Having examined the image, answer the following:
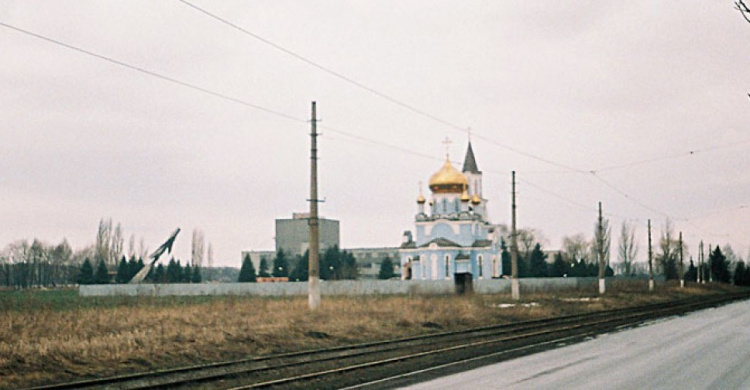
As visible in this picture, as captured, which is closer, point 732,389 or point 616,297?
point 732,389

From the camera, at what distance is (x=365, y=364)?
19.5 metres

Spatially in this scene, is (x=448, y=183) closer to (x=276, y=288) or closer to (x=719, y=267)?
(x=276, y=288)

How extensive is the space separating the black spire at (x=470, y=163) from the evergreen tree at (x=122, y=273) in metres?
43.2

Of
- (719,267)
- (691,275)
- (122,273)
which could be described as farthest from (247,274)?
(719,267)

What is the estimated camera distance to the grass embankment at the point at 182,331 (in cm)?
1859

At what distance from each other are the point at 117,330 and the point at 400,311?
45.2 ft

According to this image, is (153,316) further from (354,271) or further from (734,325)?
(354,271)

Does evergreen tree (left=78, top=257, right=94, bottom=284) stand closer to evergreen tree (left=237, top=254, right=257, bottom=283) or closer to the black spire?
evergreen tree (left=237, top=254, right=257, bottom=283)

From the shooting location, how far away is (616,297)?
203 ft

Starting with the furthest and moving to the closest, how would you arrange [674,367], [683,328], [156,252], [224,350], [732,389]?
1. [156,252]
2. [683,328]
3. [224,350]
4. [674,367]
5. [732,389]

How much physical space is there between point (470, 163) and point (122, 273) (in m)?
44.8

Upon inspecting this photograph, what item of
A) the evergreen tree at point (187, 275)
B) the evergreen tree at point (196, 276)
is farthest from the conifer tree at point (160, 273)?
the evergreen tree at point (196, 276)

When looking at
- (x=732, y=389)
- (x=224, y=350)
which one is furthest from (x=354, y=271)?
(x=732, y=389)

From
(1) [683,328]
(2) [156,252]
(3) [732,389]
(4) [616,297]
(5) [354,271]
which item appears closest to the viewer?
(3) [732,389]
